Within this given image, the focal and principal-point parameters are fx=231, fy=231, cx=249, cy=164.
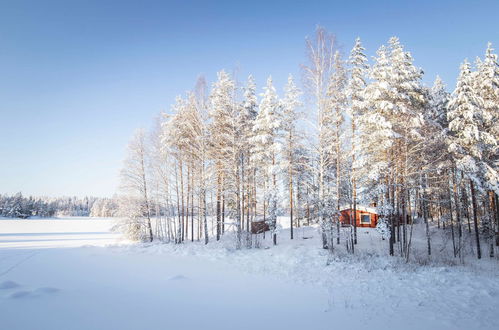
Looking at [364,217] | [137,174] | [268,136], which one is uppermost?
[268,136]

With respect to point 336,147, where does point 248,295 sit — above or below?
below

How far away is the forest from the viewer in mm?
14102

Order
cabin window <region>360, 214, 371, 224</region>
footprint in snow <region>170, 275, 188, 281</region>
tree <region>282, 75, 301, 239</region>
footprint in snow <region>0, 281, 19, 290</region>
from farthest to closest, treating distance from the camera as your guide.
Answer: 1. cabin window <region>360, 214, 371, 224</region>
2. tree <region>282, 75, 301, 239</region>
3. footprint in snow <region>170, 275, 188, 281</region>
4. footprint in snow <region>0, 281, 19, 290</region>

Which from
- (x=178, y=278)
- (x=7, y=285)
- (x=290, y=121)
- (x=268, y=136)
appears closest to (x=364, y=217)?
(x=290, y=121)

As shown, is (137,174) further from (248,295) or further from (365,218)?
(365,218)

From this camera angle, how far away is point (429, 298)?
23.7 ft

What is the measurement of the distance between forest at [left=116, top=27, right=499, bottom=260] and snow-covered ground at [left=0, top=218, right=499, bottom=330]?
3837mm

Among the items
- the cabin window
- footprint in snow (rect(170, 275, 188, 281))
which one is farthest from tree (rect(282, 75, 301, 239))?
the cabin window

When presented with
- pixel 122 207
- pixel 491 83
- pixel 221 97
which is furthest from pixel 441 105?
pixel 122 207

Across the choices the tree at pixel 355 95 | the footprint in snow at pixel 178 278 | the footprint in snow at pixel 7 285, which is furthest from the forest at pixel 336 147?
the footprint in snow at pixel 7 285

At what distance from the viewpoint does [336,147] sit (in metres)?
14.9

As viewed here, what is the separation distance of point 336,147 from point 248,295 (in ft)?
35.1

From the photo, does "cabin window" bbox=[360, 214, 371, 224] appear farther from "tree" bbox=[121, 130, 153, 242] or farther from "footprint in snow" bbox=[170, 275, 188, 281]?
"footprint in snow" bbox=[170, 275, 188, 281]

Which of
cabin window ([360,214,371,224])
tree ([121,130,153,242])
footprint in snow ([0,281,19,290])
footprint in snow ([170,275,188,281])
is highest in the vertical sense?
tree ([121,130,153,242])
